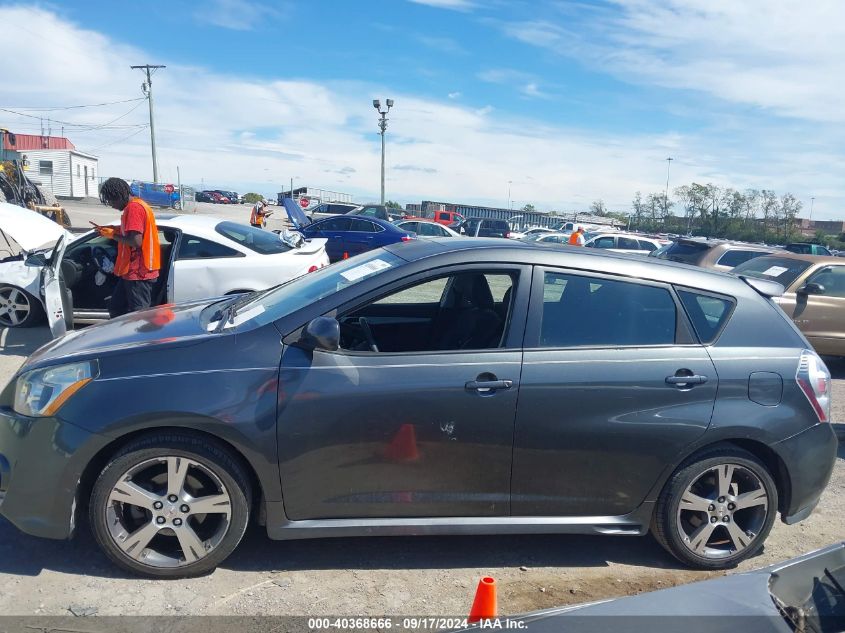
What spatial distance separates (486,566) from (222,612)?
4.55 feet

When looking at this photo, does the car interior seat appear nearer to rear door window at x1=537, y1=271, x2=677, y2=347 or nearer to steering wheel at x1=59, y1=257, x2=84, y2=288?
rear door window at x1=537, y1=271, x2=677, y2=347

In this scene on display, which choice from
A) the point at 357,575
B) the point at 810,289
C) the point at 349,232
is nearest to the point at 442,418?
the point at 357,575

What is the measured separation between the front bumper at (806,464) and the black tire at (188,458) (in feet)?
9.32

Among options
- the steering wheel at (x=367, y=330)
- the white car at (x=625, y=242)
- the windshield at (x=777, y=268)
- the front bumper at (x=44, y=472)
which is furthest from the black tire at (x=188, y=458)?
the white car at (x=625, y=242)

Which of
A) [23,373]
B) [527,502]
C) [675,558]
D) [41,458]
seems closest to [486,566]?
[527,502]

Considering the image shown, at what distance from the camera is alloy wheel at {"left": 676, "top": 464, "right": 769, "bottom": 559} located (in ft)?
12.4

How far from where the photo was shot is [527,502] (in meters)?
3.60

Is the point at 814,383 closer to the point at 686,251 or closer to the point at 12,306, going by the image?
the point at 12,306

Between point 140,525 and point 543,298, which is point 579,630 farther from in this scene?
point 140,525

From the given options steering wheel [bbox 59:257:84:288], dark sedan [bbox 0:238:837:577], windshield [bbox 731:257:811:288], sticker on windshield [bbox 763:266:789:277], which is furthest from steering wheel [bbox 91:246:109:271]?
sticker on windshield [bbox 763:266:789:277]

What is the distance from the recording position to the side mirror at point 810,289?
8.84 meters

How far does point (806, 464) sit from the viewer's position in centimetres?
383

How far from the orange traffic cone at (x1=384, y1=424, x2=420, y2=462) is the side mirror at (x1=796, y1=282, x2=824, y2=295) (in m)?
7.39

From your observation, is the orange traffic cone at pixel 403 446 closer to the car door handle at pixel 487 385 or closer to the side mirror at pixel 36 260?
the car door handle at pixel 487 385
